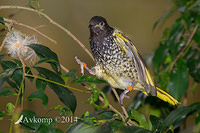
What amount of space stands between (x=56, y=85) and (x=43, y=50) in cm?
14

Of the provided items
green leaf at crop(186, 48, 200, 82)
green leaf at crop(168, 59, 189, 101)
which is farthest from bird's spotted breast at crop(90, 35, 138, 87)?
green leaf at crop(186, 48, 200, 82)

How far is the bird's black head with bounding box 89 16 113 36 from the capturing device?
1.27m

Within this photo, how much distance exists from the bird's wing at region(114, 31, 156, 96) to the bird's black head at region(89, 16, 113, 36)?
6 cm

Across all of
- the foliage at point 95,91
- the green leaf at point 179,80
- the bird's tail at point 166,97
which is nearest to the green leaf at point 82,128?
the foliage at point 95,91

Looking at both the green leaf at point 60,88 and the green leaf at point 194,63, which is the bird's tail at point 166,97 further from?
the green leaf at point 60,88

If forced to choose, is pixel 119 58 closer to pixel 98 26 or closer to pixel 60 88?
pixel 98 26

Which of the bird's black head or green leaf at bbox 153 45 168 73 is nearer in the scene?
the bird's black head

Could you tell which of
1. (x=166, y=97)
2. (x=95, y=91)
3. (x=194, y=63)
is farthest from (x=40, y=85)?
(x=194, y=63)

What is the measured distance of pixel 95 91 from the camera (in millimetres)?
917

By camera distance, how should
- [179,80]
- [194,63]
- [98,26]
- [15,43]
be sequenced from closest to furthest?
1. [15,43]
2. [98,26]
3. [179,80]
4. [194,63]

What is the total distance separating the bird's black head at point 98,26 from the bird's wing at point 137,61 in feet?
0.21

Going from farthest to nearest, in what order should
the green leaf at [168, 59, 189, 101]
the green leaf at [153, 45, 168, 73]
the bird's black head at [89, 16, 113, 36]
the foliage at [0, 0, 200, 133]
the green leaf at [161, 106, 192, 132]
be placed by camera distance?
the green leaf at [153, 45, 168, 73] → the green leaf at [168, 59, 189, 101] → the bird's black head at [89, 16, 113, 36] → the green leaf at [161, 106, 192, 132] → the foliage at [0, 0, 200, 133]

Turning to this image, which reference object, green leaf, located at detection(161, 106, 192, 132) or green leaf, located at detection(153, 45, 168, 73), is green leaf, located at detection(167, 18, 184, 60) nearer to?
green leaf, located at detection(153, 45, 168, 73)

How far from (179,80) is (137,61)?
0.39 meters
